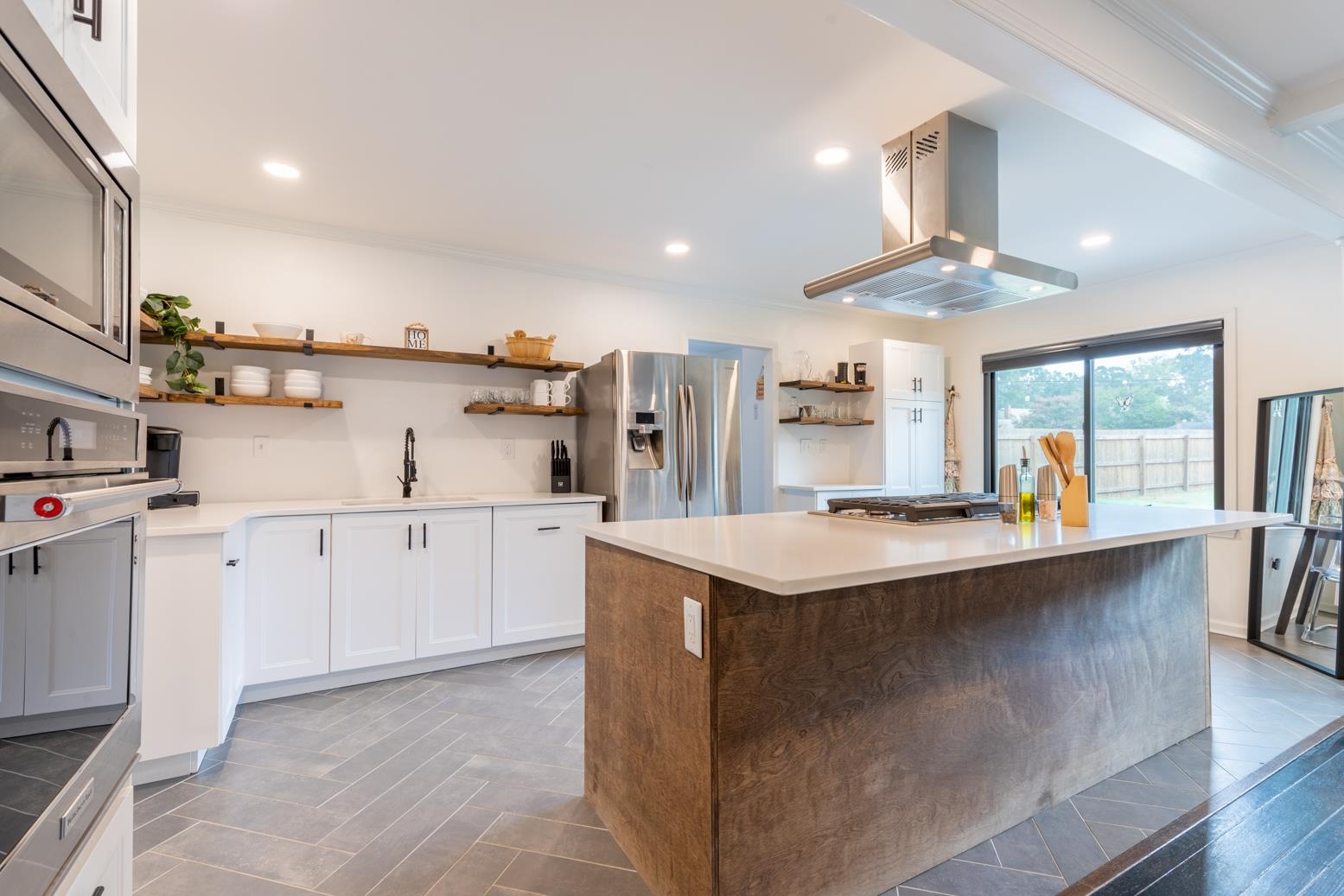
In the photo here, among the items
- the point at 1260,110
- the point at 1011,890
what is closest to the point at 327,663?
the point at 1011,890

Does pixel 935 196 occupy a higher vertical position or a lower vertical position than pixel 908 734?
higher

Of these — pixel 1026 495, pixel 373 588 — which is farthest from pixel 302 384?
pixel 1026 495

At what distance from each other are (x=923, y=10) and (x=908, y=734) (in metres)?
1.86

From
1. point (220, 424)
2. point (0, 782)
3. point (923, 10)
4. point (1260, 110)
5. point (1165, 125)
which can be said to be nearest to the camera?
point (0, 782)

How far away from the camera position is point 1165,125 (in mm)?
1968

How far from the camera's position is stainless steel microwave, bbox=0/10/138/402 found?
25.4 inches

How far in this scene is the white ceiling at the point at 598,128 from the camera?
6.50 feet

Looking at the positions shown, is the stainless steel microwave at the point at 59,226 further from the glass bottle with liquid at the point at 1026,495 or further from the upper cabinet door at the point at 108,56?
the glass bottle with liquid at the point at 1026,495

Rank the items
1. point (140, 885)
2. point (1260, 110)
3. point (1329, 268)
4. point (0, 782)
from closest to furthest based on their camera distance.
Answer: point (0, 782) < point (140, 885) < point (1260, 110) < point (1329, 268)

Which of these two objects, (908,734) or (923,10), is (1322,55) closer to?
(923,10)

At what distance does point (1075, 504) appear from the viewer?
2.12 m

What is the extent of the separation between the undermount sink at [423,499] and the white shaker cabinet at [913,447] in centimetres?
346

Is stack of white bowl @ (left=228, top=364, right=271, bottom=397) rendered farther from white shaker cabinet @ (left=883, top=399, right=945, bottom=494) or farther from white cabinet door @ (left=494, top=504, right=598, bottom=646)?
white shaker cabinet @ (left=883, top=399, right=945, bottom=494)

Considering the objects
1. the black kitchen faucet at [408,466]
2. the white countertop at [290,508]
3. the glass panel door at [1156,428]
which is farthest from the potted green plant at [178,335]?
the glass panel door at [1156,428]
